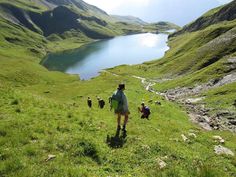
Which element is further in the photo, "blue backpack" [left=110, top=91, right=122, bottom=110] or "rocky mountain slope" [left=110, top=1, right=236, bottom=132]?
"rocky mountain slope" [left=110, top=1, right=236, bottom=132]

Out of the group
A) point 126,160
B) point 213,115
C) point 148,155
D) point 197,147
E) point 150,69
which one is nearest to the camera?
point 126,160

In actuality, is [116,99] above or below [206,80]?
below

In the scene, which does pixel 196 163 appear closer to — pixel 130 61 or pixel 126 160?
pixel 126 160

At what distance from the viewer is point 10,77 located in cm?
10806

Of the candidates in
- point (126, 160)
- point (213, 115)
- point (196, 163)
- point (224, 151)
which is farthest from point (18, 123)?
point (213, 115)

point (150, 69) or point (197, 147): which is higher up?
point (150, 69)

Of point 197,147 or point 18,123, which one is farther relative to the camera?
point 197,147

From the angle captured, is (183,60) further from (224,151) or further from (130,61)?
(224,151)

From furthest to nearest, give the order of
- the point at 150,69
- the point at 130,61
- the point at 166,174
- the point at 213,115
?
the point at 130,61 < the point at 150,69 < the point at 213,115 < the point at 166,174

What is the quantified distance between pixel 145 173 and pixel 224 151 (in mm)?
9779

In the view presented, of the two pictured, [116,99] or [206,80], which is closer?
[116,99]

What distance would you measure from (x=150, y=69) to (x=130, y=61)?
195 feet

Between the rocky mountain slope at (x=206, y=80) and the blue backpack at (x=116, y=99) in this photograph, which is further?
the rocky mountain slope at (x=206, y=80)

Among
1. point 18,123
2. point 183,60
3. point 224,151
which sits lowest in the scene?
point 224,151
